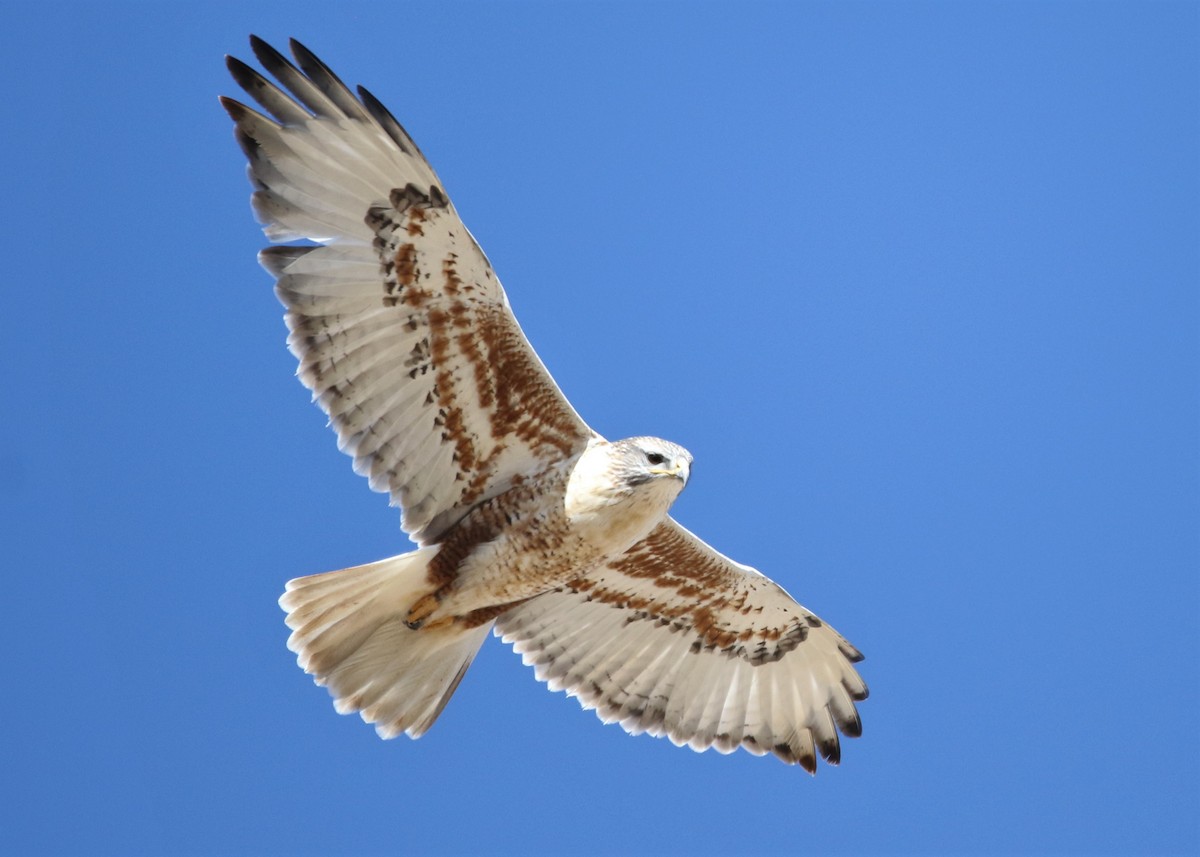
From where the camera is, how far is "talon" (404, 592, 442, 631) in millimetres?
7906

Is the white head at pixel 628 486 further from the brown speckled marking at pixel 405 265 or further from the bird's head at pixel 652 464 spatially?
the brown speckled marking at pixel 405 265

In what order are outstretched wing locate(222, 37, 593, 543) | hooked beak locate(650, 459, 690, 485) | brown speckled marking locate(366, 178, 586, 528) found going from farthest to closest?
hooked beak locate(650, 459, 690, 485)
brown speckled marking locate(366, 178, 586, 528)
outstretched wing locate(222, 37, 593, 543)

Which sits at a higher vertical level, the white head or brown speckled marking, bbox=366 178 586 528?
brown speckled marking, bbox=366 178 586 528

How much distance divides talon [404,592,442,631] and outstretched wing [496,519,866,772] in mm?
973

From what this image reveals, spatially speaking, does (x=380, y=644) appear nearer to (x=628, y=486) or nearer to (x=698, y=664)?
(x=628, y=486)

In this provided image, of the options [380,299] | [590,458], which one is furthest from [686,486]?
[380,299]

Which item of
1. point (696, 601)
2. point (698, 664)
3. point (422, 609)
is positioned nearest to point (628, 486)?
point (422, 609)

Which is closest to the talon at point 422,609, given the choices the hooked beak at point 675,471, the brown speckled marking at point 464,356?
the brown speckled marking at point 464,356

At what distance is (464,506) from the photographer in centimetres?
793

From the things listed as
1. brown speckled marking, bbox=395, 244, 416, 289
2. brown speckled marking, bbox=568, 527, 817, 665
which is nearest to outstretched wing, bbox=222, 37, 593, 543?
brown speckled marking, bbox=395, 244, 416, 289

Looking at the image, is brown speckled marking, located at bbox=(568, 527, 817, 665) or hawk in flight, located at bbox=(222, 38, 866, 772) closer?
hawk in flight, located at bbox=(222, 38, 866, 772)

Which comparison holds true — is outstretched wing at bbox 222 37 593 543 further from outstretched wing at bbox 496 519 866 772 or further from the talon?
outstretched wing at bbox 496 519 866 772

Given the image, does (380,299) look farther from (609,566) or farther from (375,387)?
(609,566)

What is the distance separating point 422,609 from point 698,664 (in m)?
1.92
